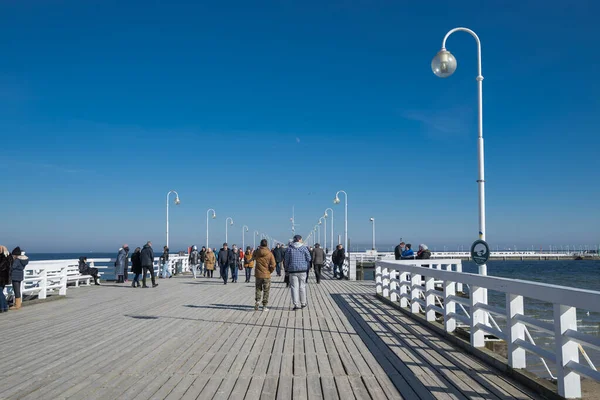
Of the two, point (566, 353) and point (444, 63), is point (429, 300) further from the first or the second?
point (566, 353)

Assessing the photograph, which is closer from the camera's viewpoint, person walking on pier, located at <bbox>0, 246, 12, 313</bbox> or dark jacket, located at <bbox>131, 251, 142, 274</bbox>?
person walking on pier, located at <bbox>0, 246, 12, 313</bbox>

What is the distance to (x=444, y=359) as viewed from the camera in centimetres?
676

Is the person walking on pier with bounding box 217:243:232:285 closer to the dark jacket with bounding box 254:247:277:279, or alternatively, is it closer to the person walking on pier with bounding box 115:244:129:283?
the person walking on pier with bounding box 115:244:129:283

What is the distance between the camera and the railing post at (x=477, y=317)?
7059mm

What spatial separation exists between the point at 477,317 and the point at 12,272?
11.0 metres

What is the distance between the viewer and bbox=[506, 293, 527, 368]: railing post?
5.79m

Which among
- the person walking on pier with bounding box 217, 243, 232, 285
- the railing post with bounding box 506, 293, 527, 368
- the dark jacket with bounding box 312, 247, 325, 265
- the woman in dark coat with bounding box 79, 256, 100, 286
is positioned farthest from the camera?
the dark jacket with bounding box 312, 247, 325, 265

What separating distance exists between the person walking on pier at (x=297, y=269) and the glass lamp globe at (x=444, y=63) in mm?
5364

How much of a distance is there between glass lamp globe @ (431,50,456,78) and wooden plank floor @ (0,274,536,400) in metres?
4.58

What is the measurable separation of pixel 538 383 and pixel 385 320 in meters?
5.46

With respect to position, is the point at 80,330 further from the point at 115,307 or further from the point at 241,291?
the point at 241,291

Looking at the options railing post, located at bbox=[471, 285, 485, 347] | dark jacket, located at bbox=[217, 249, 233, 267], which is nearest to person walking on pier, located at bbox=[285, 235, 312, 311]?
railing post, located at bbox=[471, 285, 485, 347]

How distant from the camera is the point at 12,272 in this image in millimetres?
12664

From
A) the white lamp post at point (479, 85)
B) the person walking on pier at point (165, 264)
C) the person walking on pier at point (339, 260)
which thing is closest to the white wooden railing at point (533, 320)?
the white lamp post at point (479, 85)
